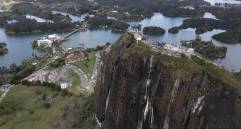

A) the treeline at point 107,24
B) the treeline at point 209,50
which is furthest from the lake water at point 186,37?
the treeline at point 107,24

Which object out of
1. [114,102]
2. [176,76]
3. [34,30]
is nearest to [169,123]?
[176,76]

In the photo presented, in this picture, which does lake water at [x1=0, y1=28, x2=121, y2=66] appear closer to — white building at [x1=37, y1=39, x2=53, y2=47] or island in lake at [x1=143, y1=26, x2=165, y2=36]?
white building at [x1=37, y1=39, x2=53, y2=47]

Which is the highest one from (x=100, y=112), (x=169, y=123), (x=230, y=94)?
(x=230, y=94)

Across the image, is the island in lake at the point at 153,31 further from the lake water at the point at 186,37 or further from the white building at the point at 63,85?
the white building at the point at 63,85

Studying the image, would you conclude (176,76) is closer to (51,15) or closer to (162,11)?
(51,15)

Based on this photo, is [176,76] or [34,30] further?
[34,30]

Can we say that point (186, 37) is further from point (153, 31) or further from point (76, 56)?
point (76, 56)

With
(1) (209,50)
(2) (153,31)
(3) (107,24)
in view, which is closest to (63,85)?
(1) (209,50)
